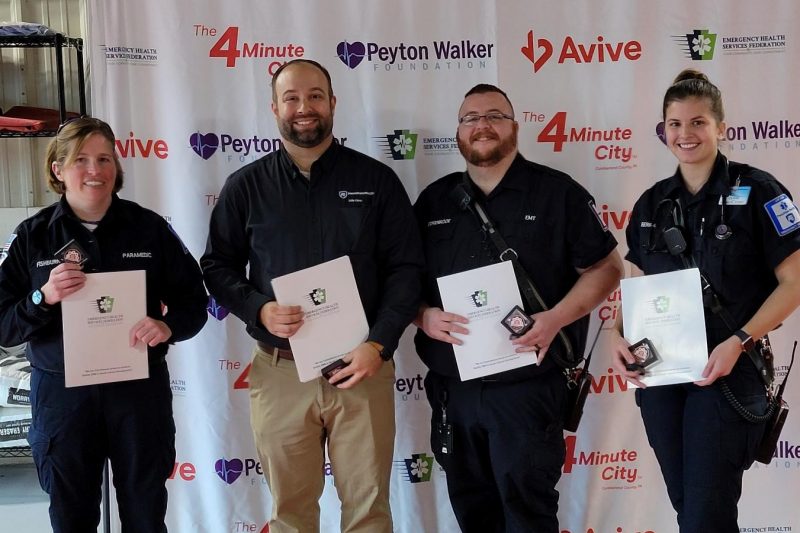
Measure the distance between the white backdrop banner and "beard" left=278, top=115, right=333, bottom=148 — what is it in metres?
0.66

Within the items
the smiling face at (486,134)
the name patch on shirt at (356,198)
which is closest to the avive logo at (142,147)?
the name patch on shirt at (356,198)

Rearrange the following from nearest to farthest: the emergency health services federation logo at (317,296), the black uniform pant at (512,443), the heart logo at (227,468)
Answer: the emergency health services federation logo at (317,296) → the black uniform pant at (512,443) → the heart logo at (227,468)

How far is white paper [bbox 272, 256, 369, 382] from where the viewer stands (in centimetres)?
227

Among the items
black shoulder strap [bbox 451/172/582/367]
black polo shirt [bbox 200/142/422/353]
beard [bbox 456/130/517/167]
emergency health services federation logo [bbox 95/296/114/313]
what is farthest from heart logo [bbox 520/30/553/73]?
emergency health services federation logo [bbox 95/296/114/313]

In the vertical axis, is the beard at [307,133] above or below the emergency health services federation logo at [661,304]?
above

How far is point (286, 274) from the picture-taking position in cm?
232

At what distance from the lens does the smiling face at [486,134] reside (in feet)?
8.15

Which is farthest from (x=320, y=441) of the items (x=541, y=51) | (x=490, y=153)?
(x=541, y=51)

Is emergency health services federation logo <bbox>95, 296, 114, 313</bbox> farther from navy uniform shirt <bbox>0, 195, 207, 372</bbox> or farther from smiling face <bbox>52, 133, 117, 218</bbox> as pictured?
smiling face <bbox>52, 133, 117, 218</bbox>

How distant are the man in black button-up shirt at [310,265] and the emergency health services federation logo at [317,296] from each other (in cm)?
13

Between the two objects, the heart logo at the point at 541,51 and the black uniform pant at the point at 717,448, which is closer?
the black uniform pant at the point at 717,448

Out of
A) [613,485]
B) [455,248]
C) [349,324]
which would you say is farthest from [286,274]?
[613,485]

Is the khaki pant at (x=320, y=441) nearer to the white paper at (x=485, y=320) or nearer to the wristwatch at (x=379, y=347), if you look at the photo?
the wristwatch at (x=379, y=347)

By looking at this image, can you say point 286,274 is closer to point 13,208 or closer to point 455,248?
point 455,248
